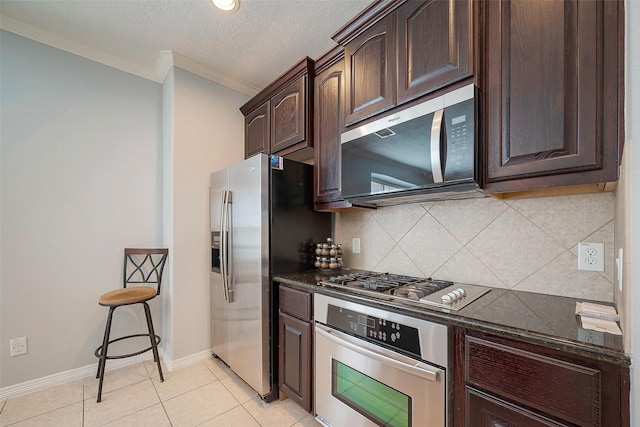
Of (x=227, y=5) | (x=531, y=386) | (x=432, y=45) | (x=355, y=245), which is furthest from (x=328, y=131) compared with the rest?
(x=531, y=386)

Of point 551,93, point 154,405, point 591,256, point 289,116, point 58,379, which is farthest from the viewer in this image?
point 289,116

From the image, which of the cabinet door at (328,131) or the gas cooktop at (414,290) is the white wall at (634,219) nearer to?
the gas cooktop at (414,290)

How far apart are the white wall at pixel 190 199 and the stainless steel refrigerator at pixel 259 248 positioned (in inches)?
10.2

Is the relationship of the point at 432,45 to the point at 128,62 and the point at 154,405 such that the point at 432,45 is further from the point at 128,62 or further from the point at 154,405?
the point at 154,405

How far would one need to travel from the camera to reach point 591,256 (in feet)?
3.89

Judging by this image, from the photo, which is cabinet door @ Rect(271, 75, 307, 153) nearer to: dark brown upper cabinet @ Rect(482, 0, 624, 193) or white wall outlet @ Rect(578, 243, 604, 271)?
dark brown upper cabinet @ Rect(482, 0, 624, 193)

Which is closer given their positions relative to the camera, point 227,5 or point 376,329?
point 376,329

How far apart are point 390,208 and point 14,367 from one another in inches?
117

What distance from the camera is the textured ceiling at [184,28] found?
1.81 metres

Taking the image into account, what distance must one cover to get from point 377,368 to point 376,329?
0.18 m

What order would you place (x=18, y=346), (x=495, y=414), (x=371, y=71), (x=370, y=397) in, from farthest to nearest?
(x=18, y=346), (x=371, y=71), (x=370, y=397), (x=495, y=414)

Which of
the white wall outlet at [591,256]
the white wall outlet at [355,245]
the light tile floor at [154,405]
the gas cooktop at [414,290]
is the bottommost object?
the light tile floor at [154,405]

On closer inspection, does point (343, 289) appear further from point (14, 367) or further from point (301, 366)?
point (14, 367)

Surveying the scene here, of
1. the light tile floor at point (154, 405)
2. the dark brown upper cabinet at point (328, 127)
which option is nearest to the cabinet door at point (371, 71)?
the dark brown upper cabinet at point (328, 127)
